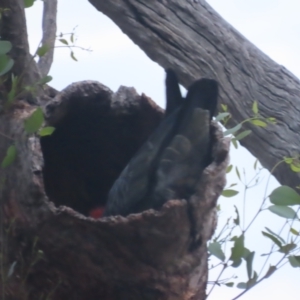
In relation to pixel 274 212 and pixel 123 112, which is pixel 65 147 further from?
pixel 274 212

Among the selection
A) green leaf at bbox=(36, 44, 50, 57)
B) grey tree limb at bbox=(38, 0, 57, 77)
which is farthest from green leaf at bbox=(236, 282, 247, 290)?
grey tree limb at bbox=(38, 0, 57, 77)

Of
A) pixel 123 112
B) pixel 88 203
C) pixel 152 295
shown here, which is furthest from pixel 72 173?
pixel 152 295

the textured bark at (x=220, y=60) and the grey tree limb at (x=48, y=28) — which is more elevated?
the textured bark at (x=220, y=60)

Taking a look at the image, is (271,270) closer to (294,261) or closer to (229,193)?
(294,261)

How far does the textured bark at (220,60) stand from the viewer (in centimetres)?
143

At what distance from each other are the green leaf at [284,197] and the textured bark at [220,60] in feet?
1.95

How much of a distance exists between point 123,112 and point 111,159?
20 centimetres

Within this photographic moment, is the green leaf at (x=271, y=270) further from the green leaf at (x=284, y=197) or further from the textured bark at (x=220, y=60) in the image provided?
the textured bark at (x=220, y=60)

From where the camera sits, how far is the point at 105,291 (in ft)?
2.93

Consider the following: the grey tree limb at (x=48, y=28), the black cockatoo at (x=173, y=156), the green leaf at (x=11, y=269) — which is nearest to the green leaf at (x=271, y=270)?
the black cockatoo at (x=173, y=156)

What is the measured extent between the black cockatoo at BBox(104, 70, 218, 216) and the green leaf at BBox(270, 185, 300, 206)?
14 centimetres

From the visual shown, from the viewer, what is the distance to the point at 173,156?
1020 millimetres

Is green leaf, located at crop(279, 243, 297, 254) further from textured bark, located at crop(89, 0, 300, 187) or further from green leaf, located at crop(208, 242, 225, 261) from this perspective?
textured bark, located at crop(89, 0, 300, 187)

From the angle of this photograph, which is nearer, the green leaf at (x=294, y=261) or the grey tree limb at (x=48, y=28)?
the green leaf at (x=294, y=261)
